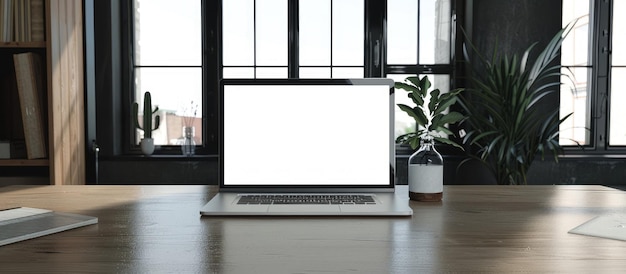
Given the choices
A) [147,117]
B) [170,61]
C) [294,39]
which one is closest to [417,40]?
[294,39]

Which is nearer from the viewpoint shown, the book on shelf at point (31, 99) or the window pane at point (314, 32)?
the book on shelf at point (31, 99)

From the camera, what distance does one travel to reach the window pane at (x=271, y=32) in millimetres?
3098

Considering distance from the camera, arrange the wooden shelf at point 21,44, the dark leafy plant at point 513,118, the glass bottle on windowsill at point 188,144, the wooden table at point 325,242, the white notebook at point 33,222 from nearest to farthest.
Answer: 1. the wooden table at point 325,242
2. the white notebook at point 33,222
3. the wooden shelf at point 21,44
4. the dark leafy plant at point 513,118
5. the glass bottle on windowsill at point 188,144

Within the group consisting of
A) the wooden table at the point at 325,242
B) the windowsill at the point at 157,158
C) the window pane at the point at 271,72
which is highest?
the window pane at the point at 271,72

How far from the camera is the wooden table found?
2.48 feet

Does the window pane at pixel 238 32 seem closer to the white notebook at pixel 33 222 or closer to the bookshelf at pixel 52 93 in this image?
the bookshelf at pixel 52 93

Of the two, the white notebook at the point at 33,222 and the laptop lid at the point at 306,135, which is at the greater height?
the laptop lid at the point at 306,135

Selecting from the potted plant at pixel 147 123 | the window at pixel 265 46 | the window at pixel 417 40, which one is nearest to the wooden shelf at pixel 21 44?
the potted plant at pixel 147 123

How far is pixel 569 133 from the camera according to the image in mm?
3061

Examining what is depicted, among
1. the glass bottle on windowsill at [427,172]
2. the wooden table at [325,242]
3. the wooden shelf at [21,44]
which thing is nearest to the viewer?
the wooden table at [325,242]

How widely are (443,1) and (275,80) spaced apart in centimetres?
206

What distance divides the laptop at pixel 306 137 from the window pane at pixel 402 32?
6.04 feet

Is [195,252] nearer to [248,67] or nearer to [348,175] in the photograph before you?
[348,175]

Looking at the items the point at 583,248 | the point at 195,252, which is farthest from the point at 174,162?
the point at 583,248
